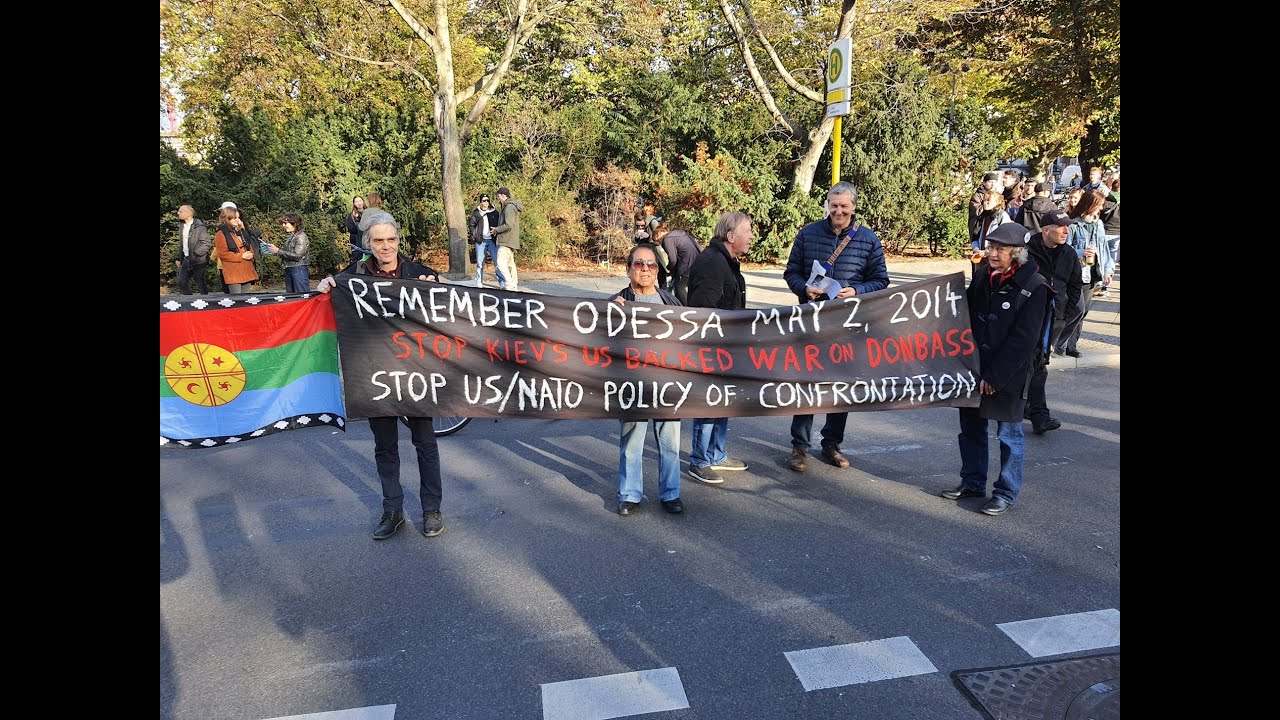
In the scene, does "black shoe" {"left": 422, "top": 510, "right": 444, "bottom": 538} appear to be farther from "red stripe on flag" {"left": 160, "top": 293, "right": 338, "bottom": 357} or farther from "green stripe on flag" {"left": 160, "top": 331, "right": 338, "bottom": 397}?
"red stripe on flag" {"left": 160, "top": 293, "right": 338, "bottom": 357}

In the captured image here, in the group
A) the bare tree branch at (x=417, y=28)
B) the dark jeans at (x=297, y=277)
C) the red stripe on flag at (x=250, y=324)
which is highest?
the bare tree branch at (x=417, y=28)

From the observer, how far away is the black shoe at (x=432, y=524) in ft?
16.0

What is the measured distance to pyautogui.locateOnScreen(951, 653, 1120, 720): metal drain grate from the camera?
3086mm

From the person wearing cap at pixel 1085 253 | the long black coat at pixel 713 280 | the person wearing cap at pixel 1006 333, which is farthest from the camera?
the person wearing cap at pixel 1085 253

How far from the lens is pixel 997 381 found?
5047mm

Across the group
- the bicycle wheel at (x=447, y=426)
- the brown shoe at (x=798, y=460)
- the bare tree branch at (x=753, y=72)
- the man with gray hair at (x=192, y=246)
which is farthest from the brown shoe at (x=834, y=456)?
the bare tree branch at (x=753, y=72)

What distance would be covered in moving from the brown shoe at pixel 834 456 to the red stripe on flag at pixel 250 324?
3.66m

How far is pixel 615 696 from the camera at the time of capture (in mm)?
3244

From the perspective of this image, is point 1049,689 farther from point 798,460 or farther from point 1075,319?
point 1075,319

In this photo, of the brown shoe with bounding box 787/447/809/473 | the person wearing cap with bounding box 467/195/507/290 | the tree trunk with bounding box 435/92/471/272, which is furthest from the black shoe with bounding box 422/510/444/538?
the tree trunk with bounding box 435/92/471/272

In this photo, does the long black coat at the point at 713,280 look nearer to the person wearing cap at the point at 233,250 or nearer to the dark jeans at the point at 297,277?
the person wearing cap at the point at 233,250

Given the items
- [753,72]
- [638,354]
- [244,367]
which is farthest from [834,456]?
[753,72]
